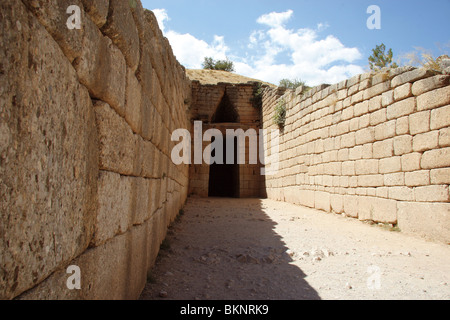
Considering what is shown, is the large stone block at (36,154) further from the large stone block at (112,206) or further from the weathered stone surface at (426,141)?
the weathered stone surface at (426,141)

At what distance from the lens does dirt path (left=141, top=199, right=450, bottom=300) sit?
339 centimetres

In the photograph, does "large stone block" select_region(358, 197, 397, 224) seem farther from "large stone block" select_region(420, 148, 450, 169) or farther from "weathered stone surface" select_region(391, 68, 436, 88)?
"weathered stone surface" select_region(391, 68, 436, 88)

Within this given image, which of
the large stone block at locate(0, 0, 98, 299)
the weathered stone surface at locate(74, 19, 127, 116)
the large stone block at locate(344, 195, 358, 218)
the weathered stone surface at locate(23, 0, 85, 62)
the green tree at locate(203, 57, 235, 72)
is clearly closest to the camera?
the large stone block at locate(0, 0, 98, 299)

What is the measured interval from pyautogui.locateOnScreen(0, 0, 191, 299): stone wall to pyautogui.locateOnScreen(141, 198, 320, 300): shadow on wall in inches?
31.0

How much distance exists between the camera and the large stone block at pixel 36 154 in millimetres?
964

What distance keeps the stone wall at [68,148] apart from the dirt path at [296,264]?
109 cm

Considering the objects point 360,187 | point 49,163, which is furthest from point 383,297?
point 360,187

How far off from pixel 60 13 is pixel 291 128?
1054cm

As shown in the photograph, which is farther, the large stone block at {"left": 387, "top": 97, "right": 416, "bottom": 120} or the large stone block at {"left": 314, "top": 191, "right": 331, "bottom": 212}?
the large stone block at {"left": 314, "top": 191, "right": 331, "bottom": 212}

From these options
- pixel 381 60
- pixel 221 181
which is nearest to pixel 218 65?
pixel 221 181

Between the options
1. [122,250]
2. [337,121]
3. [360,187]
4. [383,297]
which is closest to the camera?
[122,250]

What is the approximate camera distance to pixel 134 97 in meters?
2.63

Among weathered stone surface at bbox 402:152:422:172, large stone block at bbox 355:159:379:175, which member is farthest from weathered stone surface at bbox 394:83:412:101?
large stone block at bbox 355:159:379:175
